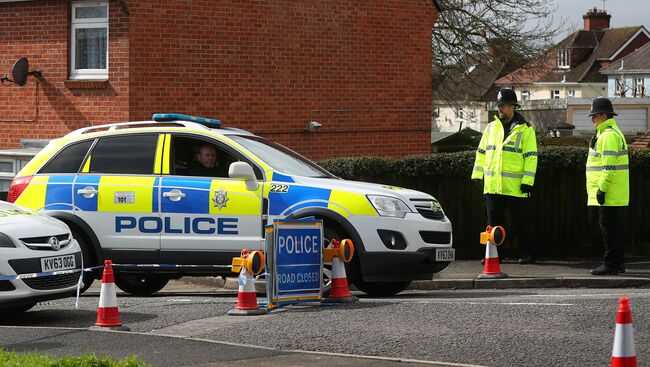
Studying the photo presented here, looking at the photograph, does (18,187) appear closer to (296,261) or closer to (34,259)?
(34,259)

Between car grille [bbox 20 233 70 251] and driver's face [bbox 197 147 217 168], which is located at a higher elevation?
driver's face [bbox 197 147 217 168]

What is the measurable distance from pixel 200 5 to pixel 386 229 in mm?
9179

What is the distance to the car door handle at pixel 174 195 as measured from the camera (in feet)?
39.6

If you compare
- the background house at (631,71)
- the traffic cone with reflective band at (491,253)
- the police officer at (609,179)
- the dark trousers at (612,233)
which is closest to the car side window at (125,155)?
the traffic cone with reflective band at (491,253)

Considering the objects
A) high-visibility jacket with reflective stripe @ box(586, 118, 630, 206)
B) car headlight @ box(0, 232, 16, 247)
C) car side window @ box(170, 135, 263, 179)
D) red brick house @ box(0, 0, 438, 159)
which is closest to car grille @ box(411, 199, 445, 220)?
car side window @ box(170, 135, 263, 179)

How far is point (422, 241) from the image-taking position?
465 inches

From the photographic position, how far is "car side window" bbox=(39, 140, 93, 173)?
1264 cm

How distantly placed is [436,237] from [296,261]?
1716 millimetres

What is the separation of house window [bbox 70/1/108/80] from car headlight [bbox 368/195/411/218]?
29.0ft

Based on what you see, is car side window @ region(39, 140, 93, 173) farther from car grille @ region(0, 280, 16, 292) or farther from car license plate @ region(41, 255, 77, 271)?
car grille @ region(0, 280, 16, 292)

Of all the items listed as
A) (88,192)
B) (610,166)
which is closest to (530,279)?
(610,166)

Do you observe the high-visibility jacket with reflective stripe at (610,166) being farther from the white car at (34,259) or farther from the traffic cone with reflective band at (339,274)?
the white car at (34,259)

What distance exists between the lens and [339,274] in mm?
11141

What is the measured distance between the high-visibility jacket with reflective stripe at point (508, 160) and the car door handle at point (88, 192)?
4792mm
